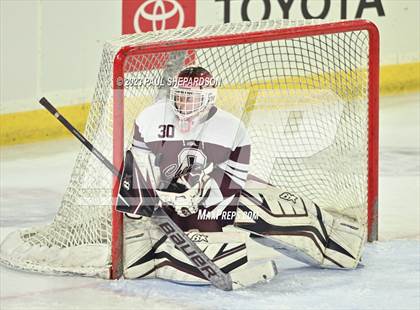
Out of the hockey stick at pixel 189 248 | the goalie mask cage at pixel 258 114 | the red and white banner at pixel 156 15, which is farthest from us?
the red and white banner at pixel 156 15

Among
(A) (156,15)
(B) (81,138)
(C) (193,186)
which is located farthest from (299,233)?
(A) (156,15)

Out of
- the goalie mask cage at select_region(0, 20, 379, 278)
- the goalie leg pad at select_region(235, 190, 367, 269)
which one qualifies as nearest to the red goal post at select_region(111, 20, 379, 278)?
the goalie mask cage at select_region(0, 20, 379, 278)

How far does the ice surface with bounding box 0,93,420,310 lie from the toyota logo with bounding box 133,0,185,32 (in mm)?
915

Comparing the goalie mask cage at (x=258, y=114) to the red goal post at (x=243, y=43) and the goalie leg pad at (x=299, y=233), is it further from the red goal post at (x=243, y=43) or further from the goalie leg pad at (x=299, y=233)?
the goalie leg pad at (x=299, y=233)

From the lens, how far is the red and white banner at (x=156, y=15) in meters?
4.64

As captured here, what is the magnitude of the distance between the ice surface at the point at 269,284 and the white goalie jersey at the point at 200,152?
0.24 meters

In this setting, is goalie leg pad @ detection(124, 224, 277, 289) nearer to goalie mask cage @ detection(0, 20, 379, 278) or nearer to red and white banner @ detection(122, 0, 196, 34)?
goalie mask cage @ detection(0, 20, 379, 278)

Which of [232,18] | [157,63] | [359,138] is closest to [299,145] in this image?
[359,138]

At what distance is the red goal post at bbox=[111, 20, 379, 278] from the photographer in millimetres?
2906

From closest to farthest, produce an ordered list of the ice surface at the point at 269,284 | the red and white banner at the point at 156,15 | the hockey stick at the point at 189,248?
1. the ice surface at the point at 269,284
2. the hockey stick at the point at 189,248
3. the red and white banner at the point at 156,15

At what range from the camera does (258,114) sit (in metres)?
3.62

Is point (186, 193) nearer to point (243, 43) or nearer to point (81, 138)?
point (81, 138)

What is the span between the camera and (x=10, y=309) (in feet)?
8.70

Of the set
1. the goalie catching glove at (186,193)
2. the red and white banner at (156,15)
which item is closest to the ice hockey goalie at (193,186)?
the goalie catching glove at (186,193)
